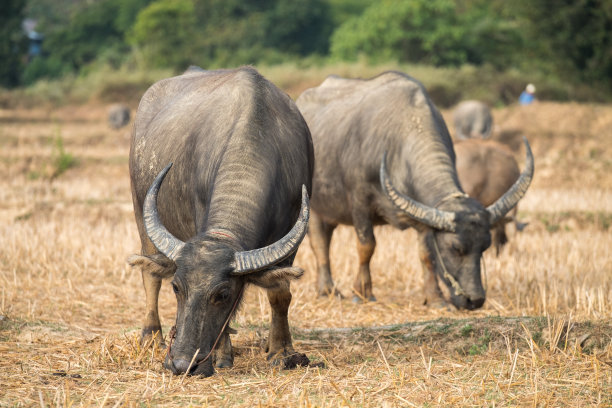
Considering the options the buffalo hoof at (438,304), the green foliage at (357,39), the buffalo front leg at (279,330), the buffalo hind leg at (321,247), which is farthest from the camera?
the green foliage at (357,39)

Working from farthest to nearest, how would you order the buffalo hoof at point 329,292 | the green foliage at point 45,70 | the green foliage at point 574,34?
the green foliage at point 45,70
the green foliage at point 574,34
the buffalo hoof at point 329,292

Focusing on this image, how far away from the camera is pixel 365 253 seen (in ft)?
26.2

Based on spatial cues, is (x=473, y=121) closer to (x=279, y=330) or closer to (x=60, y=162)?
(x=60, y=162)

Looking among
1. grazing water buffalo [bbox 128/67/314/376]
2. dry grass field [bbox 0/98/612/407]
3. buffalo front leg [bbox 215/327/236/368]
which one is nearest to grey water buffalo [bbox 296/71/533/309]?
dry grass field [bbox 0/98/612/407]

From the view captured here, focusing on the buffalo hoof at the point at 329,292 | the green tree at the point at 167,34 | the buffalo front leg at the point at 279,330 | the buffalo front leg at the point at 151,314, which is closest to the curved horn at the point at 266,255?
the buffalo front leg at the point at 279,330

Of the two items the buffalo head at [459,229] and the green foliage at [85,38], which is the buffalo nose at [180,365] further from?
the green foliage at [85,38]

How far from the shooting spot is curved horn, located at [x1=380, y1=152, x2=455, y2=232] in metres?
6.91

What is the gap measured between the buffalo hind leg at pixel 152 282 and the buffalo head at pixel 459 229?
2.33 meters

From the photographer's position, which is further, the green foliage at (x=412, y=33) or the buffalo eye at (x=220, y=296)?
the green foliage at (x=412, y=33)

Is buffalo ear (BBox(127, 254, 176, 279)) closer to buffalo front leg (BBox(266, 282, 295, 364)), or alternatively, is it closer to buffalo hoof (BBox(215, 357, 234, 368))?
buffalo hoof (BBox(215, 357, 234, 368))

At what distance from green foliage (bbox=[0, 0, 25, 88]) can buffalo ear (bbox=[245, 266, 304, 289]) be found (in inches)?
1649

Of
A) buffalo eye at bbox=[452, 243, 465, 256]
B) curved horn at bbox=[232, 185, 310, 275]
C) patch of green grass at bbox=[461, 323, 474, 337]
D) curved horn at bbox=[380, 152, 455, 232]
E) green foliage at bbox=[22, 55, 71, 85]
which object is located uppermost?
curved horn at bbox=[232, 185, 310, 275]

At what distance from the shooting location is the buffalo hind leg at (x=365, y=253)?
791cm

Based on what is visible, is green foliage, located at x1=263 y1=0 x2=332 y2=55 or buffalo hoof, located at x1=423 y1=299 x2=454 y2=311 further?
green foliage, located at x1=263 y1=0 x2=332 y2=55
